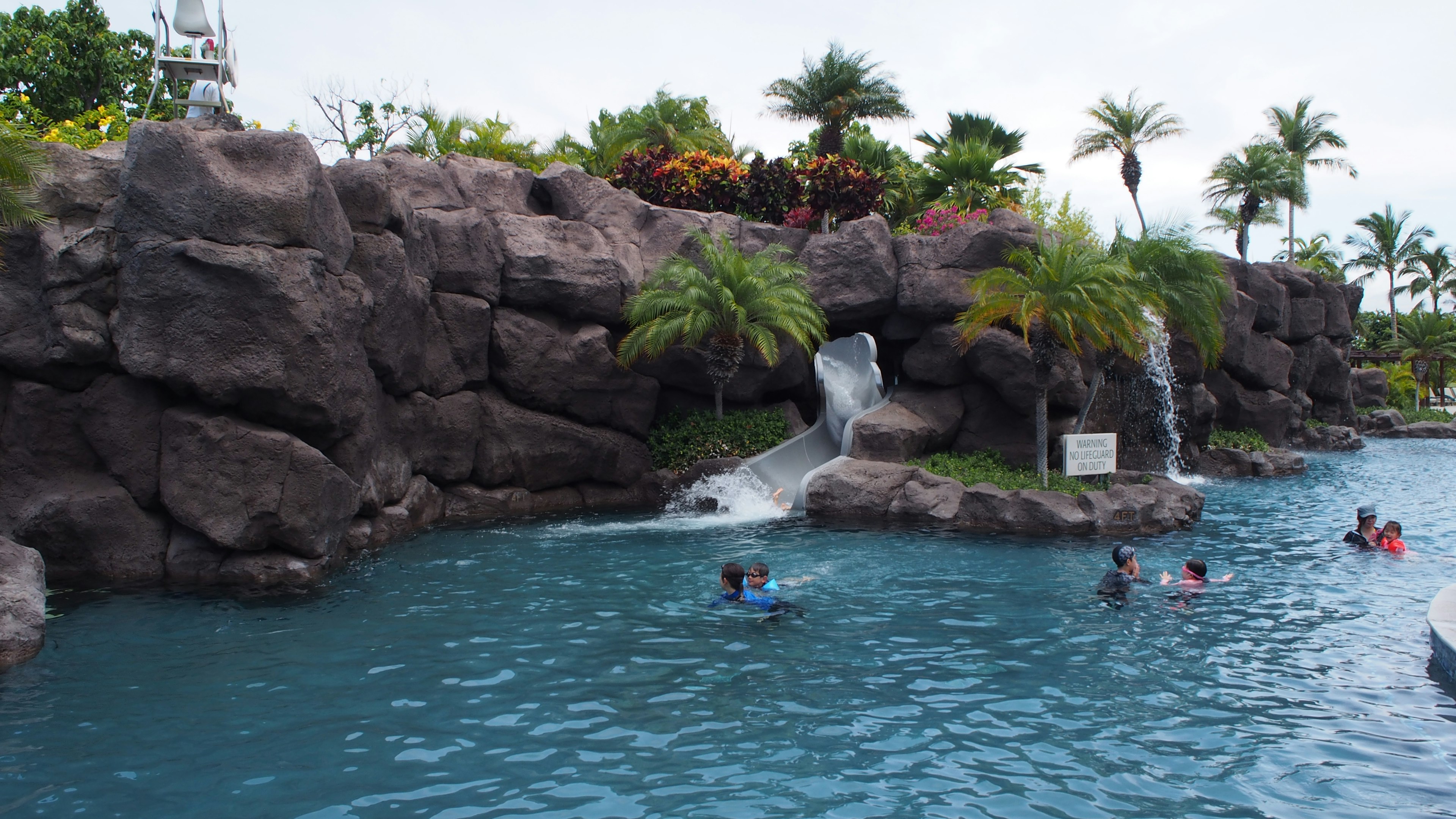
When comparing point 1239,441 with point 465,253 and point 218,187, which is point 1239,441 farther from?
point 218,187

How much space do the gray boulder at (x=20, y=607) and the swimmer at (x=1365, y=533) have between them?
49.6 ft

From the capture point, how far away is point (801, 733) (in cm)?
611

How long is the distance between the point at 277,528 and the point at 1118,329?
13.5m

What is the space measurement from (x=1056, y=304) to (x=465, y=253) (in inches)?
404

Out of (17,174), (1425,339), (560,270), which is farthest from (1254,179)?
(17,174)

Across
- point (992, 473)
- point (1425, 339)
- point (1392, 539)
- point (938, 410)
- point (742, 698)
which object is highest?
point (1425, 339)

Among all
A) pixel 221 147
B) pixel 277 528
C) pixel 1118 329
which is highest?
pixel 221 147

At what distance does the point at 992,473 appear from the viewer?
17234 millimetres

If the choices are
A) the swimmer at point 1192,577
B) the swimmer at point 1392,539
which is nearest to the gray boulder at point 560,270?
the swimmer at point 1192,577

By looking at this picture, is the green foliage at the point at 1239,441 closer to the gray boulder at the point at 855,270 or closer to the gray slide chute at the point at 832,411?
the gray slide chute at the point at 832,411

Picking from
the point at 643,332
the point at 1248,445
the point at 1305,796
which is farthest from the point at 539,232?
the point at 1248,445

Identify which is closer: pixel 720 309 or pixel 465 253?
pixel 465 253

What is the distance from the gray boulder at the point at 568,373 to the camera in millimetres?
16922

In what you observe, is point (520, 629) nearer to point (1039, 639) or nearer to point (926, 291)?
point (1039, 639)
